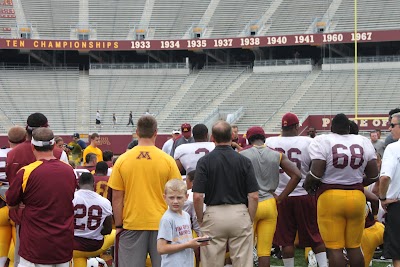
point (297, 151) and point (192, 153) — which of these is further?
point (192, 153)

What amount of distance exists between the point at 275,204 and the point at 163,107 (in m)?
27.3

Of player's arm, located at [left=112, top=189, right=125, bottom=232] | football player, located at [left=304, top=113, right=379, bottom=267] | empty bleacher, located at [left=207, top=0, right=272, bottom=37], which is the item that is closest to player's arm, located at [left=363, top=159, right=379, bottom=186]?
football player, located at [left=304, top=113, right=379, bottom=267]

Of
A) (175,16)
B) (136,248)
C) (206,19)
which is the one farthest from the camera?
(175,16)

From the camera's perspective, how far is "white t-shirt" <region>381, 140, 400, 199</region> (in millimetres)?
6400

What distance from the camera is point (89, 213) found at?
703 centimetres

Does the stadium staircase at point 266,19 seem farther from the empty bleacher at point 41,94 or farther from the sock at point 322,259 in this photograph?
the sock at point 322,259

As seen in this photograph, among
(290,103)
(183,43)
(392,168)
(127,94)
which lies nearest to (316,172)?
(392,168)

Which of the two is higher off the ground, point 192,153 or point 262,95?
point 262,95

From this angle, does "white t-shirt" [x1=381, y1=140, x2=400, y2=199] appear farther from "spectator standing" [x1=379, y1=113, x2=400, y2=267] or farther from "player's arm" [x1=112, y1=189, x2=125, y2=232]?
"player's arm" [x1=112, y1=189, x2=125, y2=232]

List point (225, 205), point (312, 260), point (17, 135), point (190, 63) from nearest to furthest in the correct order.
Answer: point (225, 205)
point (17, 135)
point (312, 260)
point (190, 63)

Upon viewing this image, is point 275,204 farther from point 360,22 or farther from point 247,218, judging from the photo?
point 360,22

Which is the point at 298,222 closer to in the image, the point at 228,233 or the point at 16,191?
the point at 228,233

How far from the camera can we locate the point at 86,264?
729cm

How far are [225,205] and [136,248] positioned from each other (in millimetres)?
813
